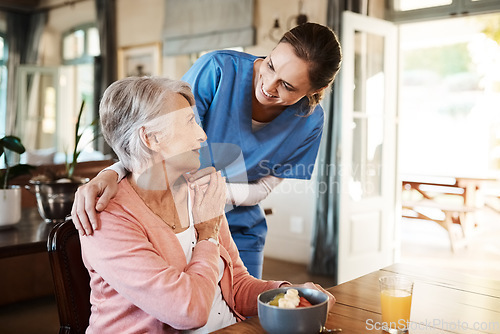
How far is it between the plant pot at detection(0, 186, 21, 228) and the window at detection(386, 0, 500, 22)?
315cm

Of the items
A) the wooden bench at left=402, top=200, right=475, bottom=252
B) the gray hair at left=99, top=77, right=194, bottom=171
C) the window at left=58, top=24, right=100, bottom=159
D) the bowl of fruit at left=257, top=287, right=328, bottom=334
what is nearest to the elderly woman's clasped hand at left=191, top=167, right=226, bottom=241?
the gray hair at left=99, top=77, right=194, bottom=171

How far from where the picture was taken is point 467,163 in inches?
308

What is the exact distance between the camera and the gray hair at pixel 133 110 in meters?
1.08

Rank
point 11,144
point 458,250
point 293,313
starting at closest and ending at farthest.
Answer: point 293,313 → point 11,144 → point 458,250

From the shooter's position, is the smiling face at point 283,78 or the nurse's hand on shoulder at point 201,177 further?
the smiling face at point 283,78

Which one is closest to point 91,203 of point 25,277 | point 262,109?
point 262,109

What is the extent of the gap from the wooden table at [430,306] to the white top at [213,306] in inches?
6.6

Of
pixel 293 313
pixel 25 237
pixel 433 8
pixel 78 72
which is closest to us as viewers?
pixel 293 313

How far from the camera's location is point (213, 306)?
1.17 m

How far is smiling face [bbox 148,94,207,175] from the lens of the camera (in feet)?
3.64

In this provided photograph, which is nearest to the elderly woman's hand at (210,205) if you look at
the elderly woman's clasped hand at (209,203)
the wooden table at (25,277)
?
the elderly woman's clasped hand at (209,203)

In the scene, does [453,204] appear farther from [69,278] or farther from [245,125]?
[69,278]

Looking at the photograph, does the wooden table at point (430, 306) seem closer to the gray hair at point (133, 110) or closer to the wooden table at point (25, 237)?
the gray hair at point (133, 110)

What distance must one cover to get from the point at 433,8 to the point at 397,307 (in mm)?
3397
